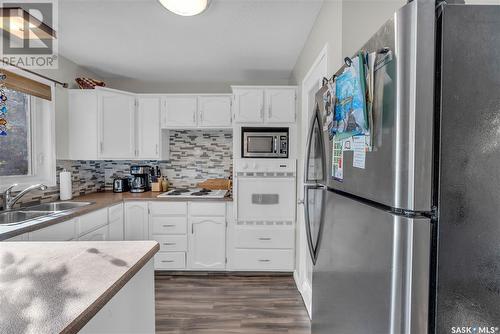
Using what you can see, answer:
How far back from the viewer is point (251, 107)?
288 cm

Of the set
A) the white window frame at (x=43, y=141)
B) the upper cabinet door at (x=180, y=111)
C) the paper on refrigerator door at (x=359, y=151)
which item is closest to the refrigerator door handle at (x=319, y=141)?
the paper on refrigerator door at (x=359, y=151)

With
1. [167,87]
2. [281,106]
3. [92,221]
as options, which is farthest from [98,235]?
[281,106]

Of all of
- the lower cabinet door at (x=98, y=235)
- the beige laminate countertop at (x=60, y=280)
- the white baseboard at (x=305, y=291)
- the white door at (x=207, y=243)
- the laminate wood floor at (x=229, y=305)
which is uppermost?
the beige laminate countertop at (x=60, y=280)

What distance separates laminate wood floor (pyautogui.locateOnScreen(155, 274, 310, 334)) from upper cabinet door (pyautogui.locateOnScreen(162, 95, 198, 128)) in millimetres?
1777

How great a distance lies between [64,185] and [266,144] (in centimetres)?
212

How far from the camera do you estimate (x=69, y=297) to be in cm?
70

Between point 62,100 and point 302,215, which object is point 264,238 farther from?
point 62,100

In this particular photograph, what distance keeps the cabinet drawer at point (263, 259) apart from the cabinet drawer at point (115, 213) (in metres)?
1.31

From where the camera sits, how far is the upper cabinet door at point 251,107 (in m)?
2.87

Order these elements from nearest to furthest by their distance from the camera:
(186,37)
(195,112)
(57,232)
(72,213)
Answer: (57,232), (72,213), (186,37), (195,112)

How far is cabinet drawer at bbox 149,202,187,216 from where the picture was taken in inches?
Result: 115

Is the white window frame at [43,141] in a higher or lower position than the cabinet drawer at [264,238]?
higher

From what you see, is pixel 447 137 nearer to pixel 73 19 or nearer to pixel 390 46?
pixel 390 46

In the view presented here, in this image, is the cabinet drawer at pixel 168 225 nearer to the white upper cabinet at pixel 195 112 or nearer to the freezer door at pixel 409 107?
the white upper cabinet at pixel 195 112
